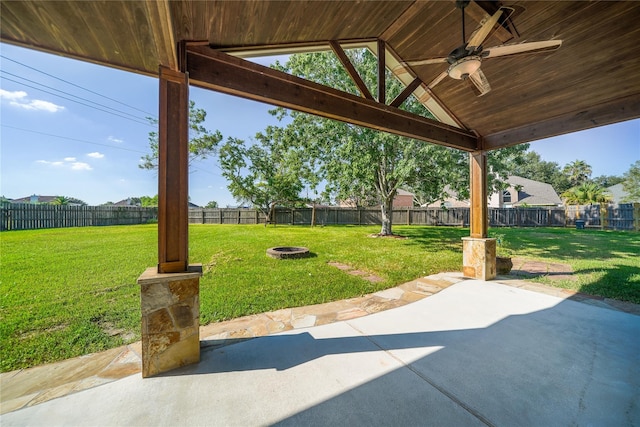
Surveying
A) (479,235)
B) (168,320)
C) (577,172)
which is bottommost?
(168,320)

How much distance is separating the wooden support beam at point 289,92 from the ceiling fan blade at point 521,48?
3.44 ft

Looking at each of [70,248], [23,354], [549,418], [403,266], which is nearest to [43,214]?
[70,248]

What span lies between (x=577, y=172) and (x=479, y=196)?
3942 cm

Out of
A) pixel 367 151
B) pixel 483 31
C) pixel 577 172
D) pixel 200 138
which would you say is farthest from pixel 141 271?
pixel 577 172

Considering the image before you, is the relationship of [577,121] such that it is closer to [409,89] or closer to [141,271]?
[409,89]

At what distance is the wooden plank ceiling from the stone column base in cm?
174

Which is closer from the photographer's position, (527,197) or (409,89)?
(409,89)

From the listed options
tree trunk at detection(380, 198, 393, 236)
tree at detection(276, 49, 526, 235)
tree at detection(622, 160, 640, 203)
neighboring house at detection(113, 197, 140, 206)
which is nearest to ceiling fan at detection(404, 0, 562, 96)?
tree at detection(276, 49, 526, 235)

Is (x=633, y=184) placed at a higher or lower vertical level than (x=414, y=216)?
higher

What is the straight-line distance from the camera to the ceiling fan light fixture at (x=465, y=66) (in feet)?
6.98

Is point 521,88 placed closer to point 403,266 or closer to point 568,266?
point 403,266

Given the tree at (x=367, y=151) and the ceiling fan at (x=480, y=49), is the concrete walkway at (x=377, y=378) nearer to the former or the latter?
the ceiling fan at (x=480, y=49)

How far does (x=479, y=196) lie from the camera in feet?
13.6

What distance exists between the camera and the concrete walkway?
1.41 meters
